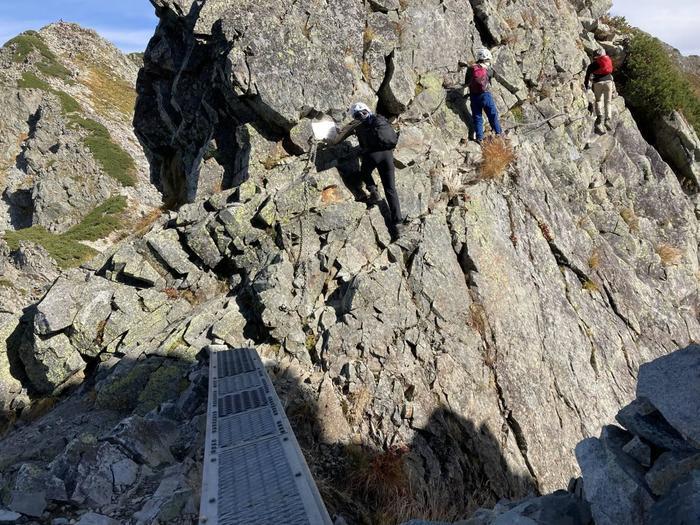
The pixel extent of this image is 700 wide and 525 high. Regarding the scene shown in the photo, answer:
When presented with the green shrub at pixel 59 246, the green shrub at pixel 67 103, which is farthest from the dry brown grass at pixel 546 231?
the green shrub at pixel 67 103

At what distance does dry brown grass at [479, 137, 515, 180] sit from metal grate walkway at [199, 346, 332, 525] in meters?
7.99

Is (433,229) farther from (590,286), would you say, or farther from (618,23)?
(618,23)

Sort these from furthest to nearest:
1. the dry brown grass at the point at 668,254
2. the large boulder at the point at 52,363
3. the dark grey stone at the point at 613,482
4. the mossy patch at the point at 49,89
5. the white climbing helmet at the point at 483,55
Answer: the mossy patch at the point at 49,89, the dry brown grass at the point at 668,254, the white climbing helmet at the point at 483,55, the large boulder at the point at 52,363, the dark grey stone at the point at 613,482

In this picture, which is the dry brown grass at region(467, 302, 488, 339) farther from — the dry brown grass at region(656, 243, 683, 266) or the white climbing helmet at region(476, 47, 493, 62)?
A: the dry brown grass at region(656, 243, 683, 266)

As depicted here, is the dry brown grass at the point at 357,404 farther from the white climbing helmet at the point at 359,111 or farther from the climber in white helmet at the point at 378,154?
the white climbing helmet at the point at 359,111

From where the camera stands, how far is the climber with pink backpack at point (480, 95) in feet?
42.9

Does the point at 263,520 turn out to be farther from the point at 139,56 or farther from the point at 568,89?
the point at 139,56

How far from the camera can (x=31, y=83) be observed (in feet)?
160

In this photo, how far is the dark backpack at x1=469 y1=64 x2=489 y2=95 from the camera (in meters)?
13.0

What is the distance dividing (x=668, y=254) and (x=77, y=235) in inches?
1438

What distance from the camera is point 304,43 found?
40.5ft

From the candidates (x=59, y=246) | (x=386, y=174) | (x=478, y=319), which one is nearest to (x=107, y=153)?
Answer: (x=59, y=246)

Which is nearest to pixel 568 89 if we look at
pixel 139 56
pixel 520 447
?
pixel 520 447

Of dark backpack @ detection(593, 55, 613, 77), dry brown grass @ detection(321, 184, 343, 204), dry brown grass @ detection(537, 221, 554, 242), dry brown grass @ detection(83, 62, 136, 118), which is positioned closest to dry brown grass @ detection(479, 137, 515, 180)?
dry brown grass @ detection(537, 221, 554, 242)
